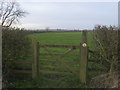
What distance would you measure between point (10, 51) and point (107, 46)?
368 centimetres

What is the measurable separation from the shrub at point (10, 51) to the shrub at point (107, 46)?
3.08 meters

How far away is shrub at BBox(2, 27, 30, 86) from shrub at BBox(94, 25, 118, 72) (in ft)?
10.1

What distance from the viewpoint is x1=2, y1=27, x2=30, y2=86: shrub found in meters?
6.84

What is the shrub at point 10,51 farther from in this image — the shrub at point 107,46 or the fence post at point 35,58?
the shrub at point 107,46

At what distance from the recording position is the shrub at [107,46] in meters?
6.56

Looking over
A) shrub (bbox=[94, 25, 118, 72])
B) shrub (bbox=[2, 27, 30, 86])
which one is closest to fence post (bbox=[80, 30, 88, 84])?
shrub (bbox=[94, 25, 118, 72])

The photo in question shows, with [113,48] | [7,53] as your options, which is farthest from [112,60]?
[7,53]

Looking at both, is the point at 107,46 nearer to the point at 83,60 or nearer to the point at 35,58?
the point at 83,60

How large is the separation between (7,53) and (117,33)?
4.11 meters

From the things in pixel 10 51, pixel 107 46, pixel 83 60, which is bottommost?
pixel 83 60

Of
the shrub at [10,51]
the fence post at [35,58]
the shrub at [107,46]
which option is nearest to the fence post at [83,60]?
the shrub at [107,46]

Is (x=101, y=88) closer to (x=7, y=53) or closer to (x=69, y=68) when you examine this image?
(x=69, y=68)

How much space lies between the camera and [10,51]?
6945 mm

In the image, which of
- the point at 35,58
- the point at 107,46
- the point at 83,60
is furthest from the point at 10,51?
the point at 107,46
